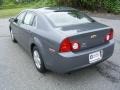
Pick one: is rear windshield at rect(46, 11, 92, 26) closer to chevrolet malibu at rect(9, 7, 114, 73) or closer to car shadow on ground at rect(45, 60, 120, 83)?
chevrolet malibu at rect(9, 7, 114, 73)

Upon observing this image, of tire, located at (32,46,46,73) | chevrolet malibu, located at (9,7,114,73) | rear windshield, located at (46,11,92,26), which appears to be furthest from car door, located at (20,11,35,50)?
rear windshield, located at (46,11,92,26)

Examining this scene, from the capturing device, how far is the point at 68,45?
3762 millimetres

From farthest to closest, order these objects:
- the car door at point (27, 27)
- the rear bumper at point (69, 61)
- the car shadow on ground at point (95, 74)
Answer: the car door at point (27, 27), the car shadow on ground at point (95, 74), the rear bumper at point (69, 61)

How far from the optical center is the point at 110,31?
4.41 meters

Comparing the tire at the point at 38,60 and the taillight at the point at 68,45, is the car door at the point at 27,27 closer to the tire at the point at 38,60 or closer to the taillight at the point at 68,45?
the tire at the point at 38,60

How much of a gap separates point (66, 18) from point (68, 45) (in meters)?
1.14

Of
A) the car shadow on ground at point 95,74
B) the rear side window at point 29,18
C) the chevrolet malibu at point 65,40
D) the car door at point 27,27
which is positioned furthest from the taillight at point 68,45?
the rear side window at point 29,18

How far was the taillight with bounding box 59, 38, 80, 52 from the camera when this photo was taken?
3.74 metres

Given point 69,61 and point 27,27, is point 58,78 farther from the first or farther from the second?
point 27,27

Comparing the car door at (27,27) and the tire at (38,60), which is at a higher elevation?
the car door at (27,27)

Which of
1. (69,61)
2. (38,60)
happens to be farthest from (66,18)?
(69,61)

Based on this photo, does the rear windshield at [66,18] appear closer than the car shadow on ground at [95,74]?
No

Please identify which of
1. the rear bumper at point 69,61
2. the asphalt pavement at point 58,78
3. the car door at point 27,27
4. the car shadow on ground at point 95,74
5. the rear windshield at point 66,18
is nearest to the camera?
the rear bumper at point 69,61

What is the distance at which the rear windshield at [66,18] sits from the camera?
4508 mm
